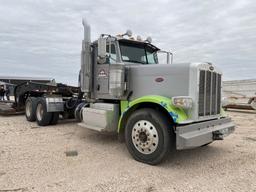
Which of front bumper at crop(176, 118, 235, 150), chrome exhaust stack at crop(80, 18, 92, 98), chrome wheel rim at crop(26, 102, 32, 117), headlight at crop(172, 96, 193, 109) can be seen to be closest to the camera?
front bumper at crop(176, 118, 235, 150)

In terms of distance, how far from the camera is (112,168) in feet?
14.0

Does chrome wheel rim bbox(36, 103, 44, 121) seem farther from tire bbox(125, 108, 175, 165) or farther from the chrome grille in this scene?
the chrome grille

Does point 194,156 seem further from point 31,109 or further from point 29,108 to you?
point 29,108

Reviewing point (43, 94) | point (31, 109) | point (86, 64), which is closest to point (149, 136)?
point (86, 64)

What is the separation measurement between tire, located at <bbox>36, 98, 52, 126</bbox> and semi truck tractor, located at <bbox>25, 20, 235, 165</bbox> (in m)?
2.46

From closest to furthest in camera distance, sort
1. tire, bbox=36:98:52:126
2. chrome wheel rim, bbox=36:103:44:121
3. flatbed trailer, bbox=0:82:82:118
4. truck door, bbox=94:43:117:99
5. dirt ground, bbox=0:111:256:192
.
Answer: dirt ground, bbox=0:111:256:192, truck door, bbox=94:43:117:99, tire, bbox=36:98:52:126, chrome wheel rim, bbox=36:103:44:121, flatbed trailer, bbox=0:82:82:118

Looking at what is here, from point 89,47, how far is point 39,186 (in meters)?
3.70

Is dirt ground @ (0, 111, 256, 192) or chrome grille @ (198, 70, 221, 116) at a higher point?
chrome grille @ (198, 70, 221, 116)

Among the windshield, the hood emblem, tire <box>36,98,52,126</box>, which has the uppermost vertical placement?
the windshield

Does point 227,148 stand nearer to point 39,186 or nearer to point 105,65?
point 105,65

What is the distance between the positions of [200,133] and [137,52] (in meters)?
2.71

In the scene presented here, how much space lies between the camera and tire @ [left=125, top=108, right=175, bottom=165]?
14.0 ft

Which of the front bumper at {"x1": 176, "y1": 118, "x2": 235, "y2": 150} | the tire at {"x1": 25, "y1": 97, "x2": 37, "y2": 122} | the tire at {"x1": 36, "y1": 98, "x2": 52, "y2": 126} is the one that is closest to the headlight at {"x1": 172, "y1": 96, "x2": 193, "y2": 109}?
the front bumper at {"x1": 176, "y1": 118, "x2": 235, "y2": 150}

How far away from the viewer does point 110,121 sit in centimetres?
549
